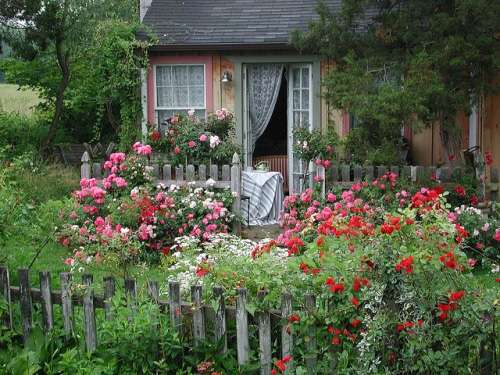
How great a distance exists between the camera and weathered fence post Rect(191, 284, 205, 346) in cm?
393

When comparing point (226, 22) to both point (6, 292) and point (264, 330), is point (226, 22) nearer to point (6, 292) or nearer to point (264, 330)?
point (6, 292)

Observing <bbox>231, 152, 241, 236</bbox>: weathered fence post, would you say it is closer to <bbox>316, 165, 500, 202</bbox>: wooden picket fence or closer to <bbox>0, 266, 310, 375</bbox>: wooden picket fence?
<bbox>316, 165, 500, 202</bbox>: wooden picket fence

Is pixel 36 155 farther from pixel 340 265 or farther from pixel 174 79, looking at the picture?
pixel 340 265

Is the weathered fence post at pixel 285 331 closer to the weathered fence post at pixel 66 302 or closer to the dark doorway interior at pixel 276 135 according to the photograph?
the weathered fence post at pixel 66 302

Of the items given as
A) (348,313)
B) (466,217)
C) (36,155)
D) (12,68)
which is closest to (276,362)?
(348,313)

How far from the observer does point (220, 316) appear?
3.90 meters

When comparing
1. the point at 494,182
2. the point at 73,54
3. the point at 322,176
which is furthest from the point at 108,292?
the point at 73,54

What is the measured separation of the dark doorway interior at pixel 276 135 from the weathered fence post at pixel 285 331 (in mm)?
11096

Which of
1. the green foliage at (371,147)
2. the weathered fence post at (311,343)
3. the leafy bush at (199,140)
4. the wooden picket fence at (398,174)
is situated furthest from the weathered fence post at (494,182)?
the weathered fence post at (311,343)

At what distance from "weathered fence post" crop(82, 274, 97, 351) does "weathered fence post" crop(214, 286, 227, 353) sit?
2.72ft

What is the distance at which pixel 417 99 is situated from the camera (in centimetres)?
808

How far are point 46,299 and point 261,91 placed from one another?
8019 millimetres

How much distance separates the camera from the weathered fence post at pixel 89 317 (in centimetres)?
410

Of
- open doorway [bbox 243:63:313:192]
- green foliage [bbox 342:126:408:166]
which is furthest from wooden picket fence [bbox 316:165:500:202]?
open doorway [bbox 243:63:313:192]
